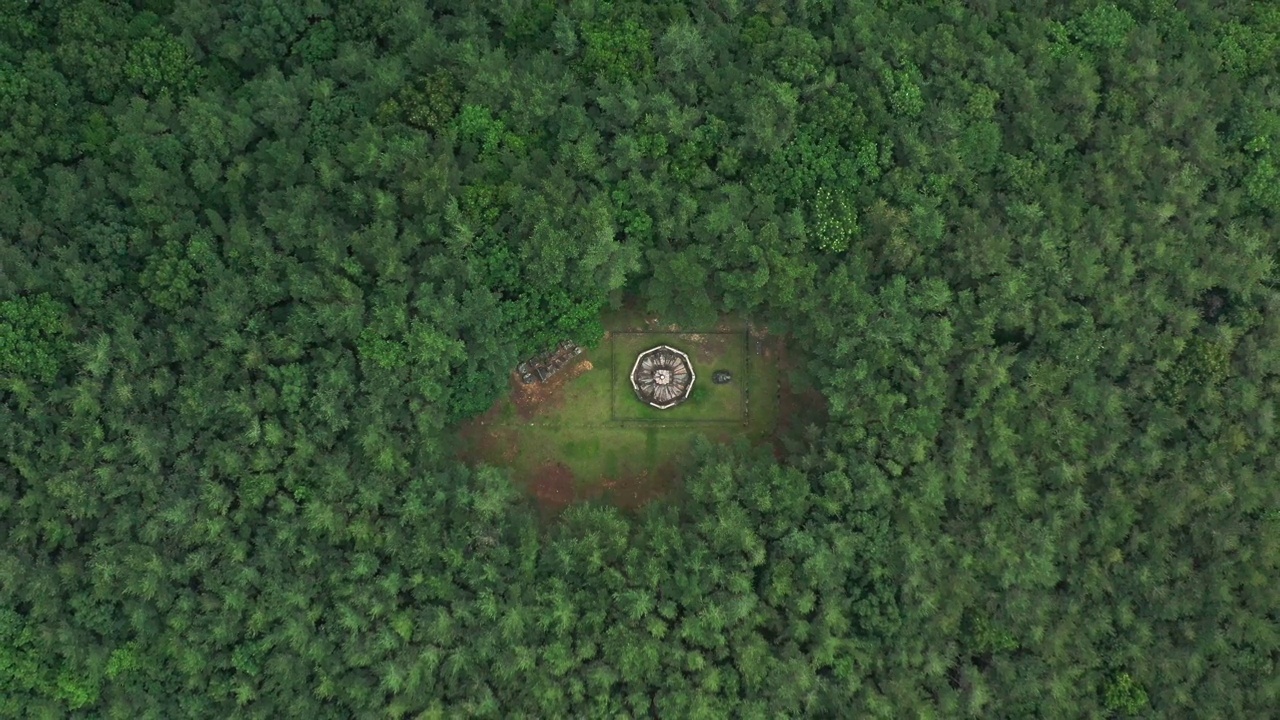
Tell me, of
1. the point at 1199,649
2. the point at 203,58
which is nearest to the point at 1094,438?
the point at 1199,649

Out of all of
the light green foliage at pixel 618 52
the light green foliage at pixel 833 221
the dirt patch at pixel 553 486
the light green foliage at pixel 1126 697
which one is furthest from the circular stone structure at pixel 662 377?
the light green foliage at pixel 1126 697

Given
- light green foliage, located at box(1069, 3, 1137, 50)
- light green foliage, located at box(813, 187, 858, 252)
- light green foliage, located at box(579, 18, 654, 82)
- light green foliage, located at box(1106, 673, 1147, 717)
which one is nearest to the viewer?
light green foliage, located at box(1106, 673, 1147, 717)

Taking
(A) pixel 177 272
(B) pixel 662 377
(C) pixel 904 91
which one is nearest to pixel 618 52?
(C) pixel 904 91

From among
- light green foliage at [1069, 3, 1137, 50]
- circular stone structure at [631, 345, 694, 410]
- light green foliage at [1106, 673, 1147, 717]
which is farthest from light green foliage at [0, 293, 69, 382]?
light green foliage at [1069, 3, 1137, 50]

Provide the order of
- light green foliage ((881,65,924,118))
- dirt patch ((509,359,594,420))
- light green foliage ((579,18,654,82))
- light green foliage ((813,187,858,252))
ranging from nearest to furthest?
1. light green foliage ((813,187,858,252))
2. light green foliage ((881,65,924,118))
3. light green foliage ((579,18,654,82))
4. dirt patch ((509,359,594,420))

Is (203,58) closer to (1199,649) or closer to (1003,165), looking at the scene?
(1003,165)

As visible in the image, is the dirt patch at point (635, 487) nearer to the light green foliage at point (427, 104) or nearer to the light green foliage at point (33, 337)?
the light green foliage at point (427, 104)

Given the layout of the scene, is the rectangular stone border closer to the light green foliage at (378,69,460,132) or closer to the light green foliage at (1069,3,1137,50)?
the light green foliage at (378,69,460,132)

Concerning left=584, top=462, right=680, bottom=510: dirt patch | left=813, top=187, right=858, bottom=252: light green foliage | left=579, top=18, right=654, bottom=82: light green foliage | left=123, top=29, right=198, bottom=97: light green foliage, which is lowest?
left=584, top=462, right=680, bottom=510: dirt patch
